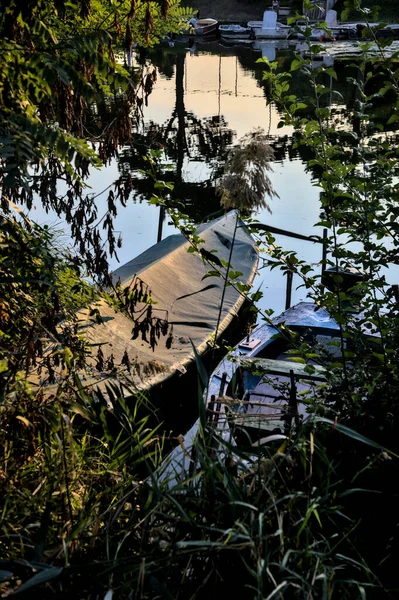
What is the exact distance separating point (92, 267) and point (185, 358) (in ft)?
19.0

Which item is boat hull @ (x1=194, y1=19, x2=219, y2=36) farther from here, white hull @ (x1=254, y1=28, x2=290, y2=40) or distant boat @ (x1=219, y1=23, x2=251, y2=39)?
white hull @ (x1=254, y1=28, x2=290, y2=40)

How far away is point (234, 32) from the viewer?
55.5 meters

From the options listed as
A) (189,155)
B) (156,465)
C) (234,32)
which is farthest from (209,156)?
(234,32)

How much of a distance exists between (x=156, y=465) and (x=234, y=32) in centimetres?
5625

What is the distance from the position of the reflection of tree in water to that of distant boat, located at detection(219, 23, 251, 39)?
27.3 meters

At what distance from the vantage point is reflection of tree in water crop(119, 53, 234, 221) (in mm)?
19609

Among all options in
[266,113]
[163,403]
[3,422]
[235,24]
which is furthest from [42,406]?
[235,24]

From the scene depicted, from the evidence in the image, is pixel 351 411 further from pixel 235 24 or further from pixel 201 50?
pixel 235 24

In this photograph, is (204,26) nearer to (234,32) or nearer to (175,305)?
(234,32)

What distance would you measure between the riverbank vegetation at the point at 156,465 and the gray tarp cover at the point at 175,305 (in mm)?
4587

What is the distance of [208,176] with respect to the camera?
21641 millimetres

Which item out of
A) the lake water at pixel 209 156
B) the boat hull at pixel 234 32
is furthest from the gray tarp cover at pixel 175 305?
the boat hull at pixel 234 32

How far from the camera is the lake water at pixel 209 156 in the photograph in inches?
653

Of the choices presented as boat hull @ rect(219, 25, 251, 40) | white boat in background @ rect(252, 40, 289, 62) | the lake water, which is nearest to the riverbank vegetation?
the lake water
